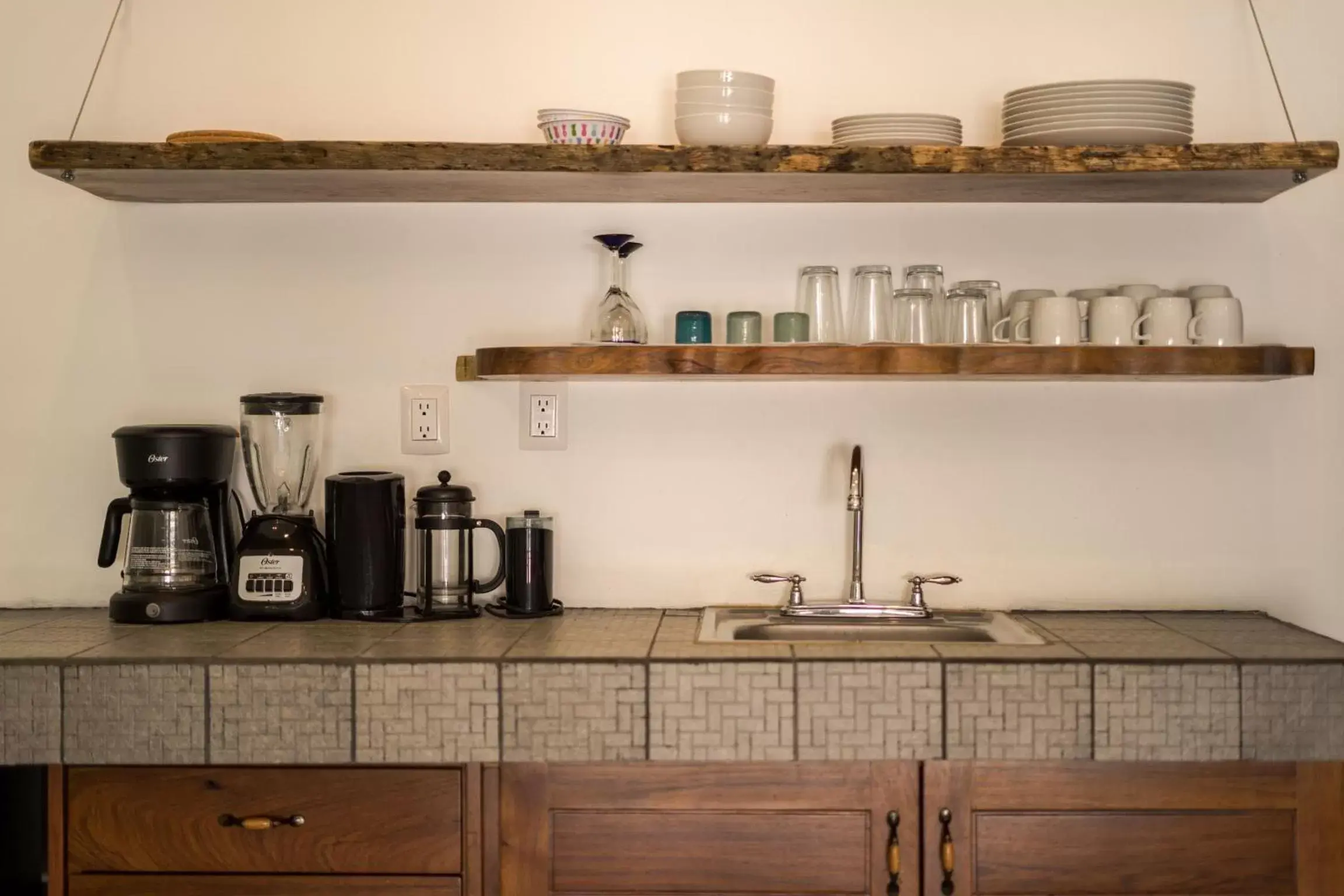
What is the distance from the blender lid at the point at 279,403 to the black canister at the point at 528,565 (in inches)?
17.3

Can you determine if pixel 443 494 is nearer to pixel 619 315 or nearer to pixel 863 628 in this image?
pixel 619 315

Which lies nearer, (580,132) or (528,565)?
(580,132)

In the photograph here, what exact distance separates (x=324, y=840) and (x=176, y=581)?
600 mm

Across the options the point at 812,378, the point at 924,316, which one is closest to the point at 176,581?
the point at 812,378

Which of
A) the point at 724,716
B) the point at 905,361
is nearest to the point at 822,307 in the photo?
the point at 905,361

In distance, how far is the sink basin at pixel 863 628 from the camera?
7.42 feet

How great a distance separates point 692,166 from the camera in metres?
2.09

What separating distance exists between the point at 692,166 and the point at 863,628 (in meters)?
0.91

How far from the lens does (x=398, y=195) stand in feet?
7.70

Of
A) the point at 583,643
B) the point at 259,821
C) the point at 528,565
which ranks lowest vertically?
the point at 259,821

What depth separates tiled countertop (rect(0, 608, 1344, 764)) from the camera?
191 cm

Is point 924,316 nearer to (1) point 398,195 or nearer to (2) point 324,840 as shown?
(1) point 398,195

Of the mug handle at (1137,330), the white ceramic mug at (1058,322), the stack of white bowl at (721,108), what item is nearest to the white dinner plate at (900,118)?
the stack of white bowl at (721,108)

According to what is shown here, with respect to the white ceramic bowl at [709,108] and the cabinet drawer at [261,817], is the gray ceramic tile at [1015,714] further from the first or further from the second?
the white ceramic bowl at [709,108]
